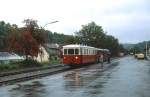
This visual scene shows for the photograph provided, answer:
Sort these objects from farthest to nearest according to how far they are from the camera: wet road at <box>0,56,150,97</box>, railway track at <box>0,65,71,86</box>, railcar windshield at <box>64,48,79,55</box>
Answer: railcar windshield at <box>64,48,79,55</box> < railway track at <box>0,65,71,86</box> < wet road at <box>0,56,150,97</box>

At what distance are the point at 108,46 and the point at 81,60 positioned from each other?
120 metres

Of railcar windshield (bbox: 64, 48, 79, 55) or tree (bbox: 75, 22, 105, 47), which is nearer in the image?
railcar windshield (bbox: 64, 48, 79, 55)

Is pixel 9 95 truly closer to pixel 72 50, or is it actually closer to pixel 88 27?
pixel 72 50

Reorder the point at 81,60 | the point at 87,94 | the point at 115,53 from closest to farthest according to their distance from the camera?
the point at 87,94 < the point at 81,60 < the point at 115,53

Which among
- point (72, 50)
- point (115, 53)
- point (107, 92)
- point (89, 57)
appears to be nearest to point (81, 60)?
point (72, 50)

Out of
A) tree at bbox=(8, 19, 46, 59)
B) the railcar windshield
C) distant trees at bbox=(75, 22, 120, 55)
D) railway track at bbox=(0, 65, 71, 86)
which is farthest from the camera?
distant trees at bbox=(75, 22, 120, 55)

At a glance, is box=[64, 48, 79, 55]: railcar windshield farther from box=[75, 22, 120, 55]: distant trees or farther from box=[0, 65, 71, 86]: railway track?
box=[75, 22, 120, 55]: distant trees

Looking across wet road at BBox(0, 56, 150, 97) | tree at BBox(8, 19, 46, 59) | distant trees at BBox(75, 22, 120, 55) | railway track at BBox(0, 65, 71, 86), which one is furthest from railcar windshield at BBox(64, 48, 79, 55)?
distant trees at BBox(75, 22, 120, 55)

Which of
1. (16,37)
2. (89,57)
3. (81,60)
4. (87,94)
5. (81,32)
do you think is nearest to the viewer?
(87,94)

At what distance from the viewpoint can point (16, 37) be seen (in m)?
58.4

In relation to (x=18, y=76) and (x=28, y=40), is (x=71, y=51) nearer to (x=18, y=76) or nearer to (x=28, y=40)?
(x=28, y=40)

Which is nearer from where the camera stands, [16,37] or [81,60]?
[81,60]

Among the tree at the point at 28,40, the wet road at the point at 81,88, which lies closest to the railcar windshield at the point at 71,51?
the tree at the point at 28,40

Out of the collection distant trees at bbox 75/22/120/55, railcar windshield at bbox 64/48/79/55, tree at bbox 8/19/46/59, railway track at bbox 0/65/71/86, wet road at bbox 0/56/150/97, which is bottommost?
wet road at bbox 0/56/150/97
